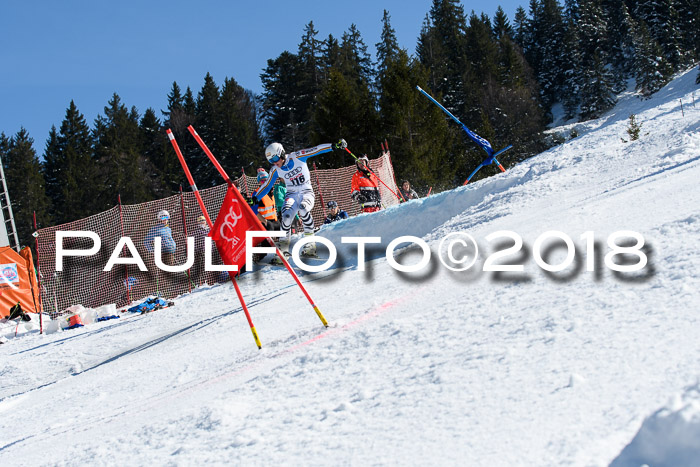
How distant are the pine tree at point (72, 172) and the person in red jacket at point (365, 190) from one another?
3488cm

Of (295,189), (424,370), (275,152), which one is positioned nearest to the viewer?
(424,370)

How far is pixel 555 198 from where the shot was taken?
28.2 feet

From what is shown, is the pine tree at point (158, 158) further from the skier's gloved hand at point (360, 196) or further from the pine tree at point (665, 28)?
the pine tree at point (665, 28)

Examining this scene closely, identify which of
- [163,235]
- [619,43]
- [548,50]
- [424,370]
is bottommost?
[424,370]

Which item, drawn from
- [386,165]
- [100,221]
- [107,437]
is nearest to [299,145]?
[386,165]

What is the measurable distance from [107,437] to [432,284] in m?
3.14

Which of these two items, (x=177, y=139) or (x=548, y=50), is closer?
(x=177, y=139)

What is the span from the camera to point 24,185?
45969mm

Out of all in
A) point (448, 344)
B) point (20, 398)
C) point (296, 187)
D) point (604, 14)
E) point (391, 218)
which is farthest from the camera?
point (604, 14)

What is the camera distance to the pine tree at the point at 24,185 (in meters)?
42.9

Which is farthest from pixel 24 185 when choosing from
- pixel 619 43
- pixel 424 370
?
pixel 619 43

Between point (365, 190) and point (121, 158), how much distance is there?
3939 centimetres

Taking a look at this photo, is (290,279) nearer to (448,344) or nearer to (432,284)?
(432,284)

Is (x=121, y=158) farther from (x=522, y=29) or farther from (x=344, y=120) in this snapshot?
(x=522, y=29)
